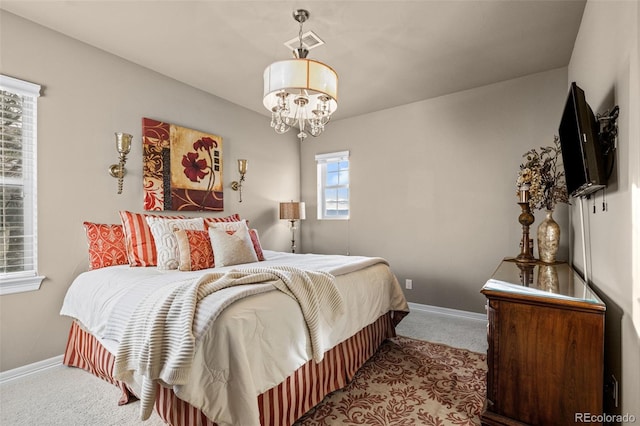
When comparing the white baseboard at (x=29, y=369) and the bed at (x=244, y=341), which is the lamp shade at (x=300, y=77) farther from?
the white baseboard at (x=29, y=369)

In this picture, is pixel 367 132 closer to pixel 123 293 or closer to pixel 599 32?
pixel 599 32

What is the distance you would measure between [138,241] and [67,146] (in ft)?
3.21

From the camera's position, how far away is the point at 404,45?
267 cm

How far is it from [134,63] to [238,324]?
2.93 metres

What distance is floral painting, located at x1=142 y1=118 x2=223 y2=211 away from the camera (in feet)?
10.1

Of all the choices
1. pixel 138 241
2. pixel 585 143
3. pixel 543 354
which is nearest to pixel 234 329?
pixel 543 354

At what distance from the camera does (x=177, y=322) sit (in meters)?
1.37

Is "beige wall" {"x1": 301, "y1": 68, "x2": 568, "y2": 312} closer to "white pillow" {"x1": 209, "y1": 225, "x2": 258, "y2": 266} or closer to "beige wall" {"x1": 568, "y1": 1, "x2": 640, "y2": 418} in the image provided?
"beige wall" {"x1": 568, "y1": 1, "x2": 640, "y2": 418}

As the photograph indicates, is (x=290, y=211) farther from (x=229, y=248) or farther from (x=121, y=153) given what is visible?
(x=121, y=153)

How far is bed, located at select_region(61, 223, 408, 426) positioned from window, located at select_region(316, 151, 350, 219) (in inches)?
81.1

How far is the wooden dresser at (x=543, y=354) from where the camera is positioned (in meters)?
1.37

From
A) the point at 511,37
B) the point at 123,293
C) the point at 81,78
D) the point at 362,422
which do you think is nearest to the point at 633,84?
the point at 511,37

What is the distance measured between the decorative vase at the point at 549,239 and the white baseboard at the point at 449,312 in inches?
48.2

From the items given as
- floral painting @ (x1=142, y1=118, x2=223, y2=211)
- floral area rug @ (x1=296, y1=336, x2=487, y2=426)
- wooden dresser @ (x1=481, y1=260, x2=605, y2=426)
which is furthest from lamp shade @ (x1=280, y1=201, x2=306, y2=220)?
wooden dresser @ (x1=481, y1=260, x2=605, y2=426)
